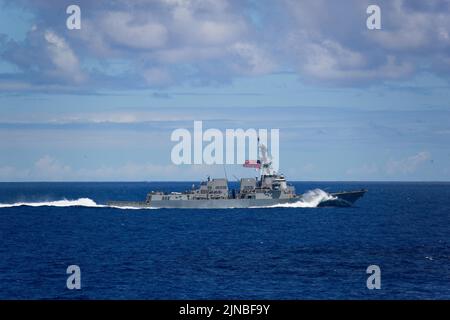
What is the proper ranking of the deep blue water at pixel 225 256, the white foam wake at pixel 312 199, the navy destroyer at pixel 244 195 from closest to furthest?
1. the deep blue water at pixel 225 256
2. the navy destroyer at pixel 244 195
3. the white foam wake at pixel 312 199

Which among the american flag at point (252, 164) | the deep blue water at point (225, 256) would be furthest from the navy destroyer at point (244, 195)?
the deep blue water at point (225, 256)

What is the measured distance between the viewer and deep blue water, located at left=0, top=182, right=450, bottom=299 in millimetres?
61281

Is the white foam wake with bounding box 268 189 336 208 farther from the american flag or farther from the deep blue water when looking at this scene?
the deep blue water

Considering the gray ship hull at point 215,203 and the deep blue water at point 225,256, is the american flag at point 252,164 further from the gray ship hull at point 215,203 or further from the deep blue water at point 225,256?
the deep blue water at point 225,256

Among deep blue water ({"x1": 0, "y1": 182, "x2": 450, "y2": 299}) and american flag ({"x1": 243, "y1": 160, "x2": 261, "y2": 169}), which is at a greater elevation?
american flag ({"x1": 243, "y1": 160, "x2": 261, "y2": 169})

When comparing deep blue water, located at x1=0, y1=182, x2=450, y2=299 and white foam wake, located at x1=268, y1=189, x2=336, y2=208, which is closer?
deep blue water, located at x1=0, y1=182, x2=450, y2=299

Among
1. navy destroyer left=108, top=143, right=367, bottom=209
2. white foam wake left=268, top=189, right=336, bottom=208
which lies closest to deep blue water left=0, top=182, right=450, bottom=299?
navy destroyer left=108, top=143, right=367, bottom=209

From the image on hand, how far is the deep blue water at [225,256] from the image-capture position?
201 ft

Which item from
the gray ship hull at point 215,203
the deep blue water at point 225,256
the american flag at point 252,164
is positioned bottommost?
the deep blue water at point 225,256

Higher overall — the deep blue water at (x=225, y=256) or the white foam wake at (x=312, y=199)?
the white foam wake at (x=312, y=199)

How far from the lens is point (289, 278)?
6675 centimetres
